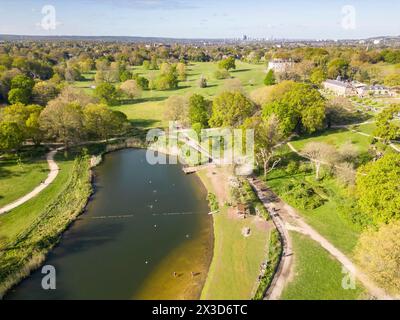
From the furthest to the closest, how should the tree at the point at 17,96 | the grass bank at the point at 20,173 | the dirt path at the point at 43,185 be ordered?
1. the tree at the point at 17,96
2. the grass bank at the point at 20,173
3. the dirt path at the point at 43,185

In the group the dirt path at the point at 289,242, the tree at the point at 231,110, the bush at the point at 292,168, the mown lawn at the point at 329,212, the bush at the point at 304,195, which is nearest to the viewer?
the dirt path at the point at 289,242

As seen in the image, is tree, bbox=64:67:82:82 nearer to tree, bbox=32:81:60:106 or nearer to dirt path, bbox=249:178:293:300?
tree, bbox=32:81:60:106

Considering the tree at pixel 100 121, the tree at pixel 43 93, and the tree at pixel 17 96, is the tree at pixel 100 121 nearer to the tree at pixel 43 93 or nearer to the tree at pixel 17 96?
the tree at pixel 43 93

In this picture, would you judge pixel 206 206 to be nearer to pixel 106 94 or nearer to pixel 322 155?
pixel 322 155

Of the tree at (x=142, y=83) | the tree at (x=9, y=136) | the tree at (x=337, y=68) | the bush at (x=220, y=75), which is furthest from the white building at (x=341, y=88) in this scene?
the tree at (x=9, y=136)

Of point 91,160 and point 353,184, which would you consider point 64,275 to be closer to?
point 91,160
